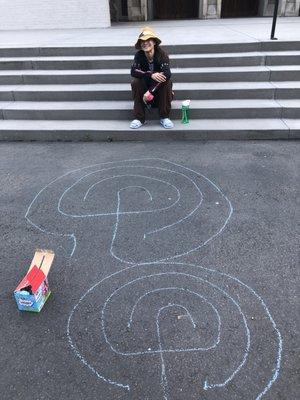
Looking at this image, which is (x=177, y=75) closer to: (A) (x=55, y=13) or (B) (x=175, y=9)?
(A) (x=55, y=13)

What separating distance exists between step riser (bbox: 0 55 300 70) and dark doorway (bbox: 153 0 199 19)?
657 centimetres

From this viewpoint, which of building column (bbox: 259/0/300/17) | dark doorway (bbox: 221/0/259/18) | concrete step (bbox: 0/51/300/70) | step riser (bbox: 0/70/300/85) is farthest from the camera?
A: dark doorway (bbox: 221/0/259/18)

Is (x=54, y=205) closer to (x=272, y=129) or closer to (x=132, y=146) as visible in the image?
(x=132, y=146)

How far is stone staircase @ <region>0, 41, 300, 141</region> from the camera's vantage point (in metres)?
5.41

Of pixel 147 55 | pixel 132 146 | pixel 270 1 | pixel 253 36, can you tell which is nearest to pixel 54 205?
pixel 132 146

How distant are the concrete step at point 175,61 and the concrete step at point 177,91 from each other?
0.45 metres

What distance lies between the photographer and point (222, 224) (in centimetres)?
352

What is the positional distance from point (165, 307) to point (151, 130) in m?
3.22

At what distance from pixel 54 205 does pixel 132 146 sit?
169cm

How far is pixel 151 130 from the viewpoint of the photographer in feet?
17.5

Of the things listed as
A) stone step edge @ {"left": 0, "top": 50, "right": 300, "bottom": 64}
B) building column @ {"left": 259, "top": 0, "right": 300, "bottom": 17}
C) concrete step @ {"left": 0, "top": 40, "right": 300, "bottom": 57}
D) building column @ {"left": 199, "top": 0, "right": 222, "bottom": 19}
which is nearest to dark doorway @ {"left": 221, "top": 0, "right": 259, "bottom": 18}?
building column @ {"left": 199, "top": 0, "right": 222, "bottom": 19}

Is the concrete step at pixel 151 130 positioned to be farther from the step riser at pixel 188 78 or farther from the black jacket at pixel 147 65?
the step riser at pixel 188 78

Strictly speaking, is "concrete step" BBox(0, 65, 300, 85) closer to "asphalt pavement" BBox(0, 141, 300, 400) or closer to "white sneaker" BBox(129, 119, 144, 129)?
"white sneaker" BBox(129, 119, 144, 129)

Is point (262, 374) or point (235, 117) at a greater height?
point (235, 117)
